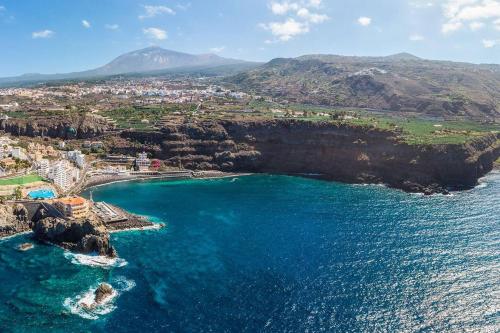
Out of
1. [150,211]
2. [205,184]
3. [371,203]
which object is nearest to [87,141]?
[205,184]

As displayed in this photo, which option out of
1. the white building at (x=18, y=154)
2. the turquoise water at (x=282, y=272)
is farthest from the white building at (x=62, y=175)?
the turquoise water at (x=282, y=272)

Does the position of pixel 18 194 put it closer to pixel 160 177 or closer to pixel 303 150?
pixel 160 177

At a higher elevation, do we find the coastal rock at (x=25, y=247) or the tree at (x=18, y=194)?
the tree at (x=18, y=194)

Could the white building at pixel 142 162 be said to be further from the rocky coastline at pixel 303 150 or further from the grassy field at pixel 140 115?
the grassy field at pixel 140 115

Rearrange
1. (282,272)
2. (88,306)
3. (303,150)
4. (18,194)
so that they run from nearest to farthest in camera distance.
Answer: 1. (88,306)
2. (282,272)
3. (18,194)
4. (303,150)

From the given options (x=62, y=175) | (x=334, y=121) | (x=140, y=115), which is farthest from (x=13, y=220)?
(x=334, y=121)

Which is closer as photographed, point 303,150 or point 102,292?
point 102,292

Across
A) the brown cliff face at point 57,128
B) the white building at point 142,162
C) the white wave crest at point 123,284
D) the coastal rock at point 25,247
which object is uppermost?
the brown cliff face at point 57,128
